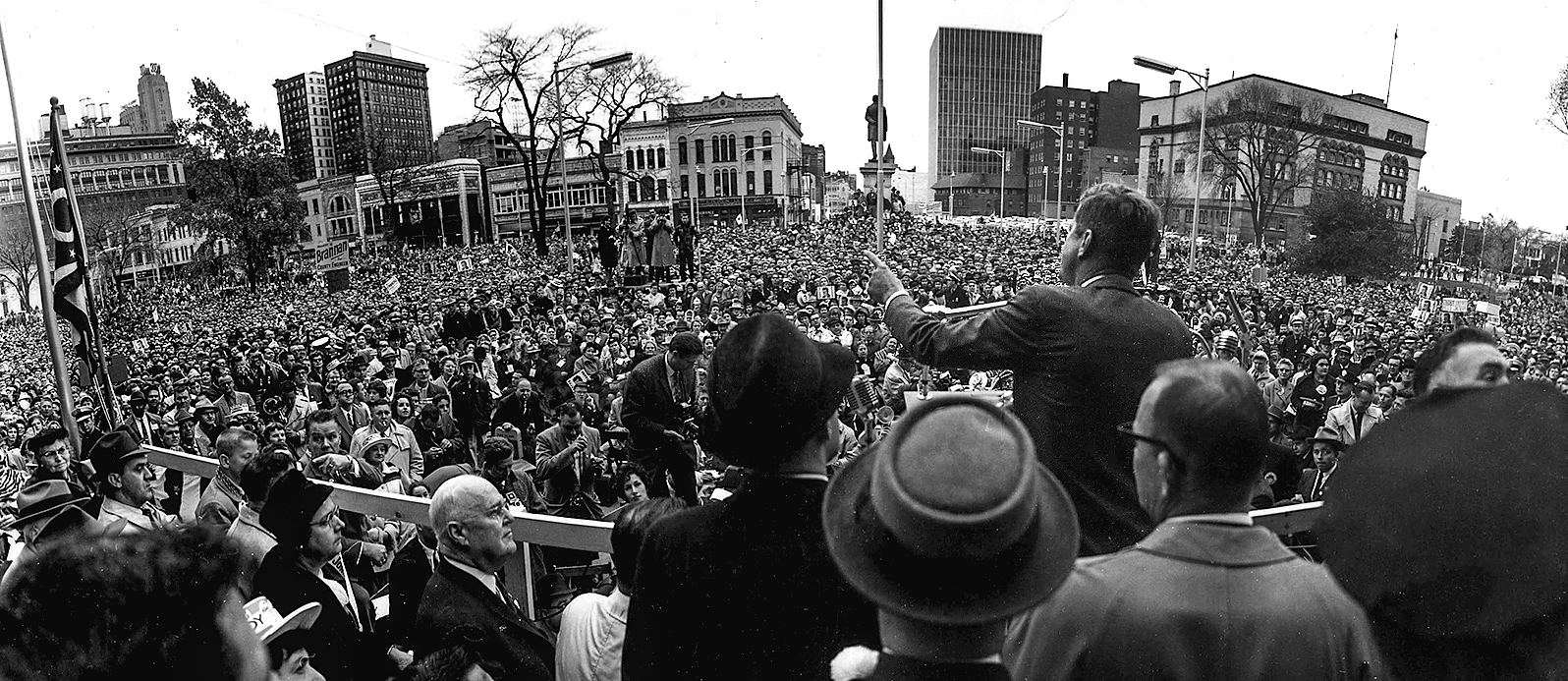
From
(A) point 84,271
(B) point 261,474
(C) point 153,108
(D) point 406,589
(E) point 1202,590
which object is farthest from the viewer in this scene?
(C) point 153,108

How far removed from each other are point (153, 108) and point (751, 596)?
2334cm

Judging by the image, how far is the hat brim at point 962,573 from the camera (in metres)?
1.01

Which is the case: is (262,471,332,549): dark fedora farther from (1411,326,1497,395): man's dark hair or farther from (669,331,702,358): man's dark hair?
(1411,326,1497,395): man's dark hair

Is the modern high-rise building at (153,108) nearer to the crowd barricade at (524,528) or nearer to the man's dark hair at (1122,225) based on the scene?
the crowd barricade at (524,528)

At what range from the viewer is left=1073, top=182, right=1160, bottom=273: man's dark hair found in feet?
6.57

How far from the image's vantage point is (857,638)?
1.54m

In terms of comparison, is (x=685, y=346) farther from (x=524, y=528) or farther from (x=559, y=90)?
(x=559, y=90)

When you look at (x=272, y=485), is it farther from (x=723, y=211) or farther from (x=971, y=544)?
(x=723, y=211)

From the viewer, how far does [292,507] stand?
9.41 feet

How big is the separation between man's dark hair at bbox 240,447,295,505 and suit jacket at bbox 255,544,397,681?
0.51m

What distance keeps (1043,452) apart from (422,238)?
47.6 meters

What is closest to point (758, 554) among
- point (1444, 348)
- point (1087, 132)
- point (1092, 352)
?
point (1092, 352)

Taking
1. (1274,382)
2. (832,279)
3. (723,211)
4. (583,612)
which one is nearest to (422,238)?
(723,211)

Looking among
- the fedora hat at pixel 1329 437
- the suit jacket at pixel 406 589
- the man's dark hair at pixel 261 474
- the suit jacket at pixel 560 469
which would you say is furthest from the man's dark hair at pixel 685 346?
the fedora hat at pixel 1329 437
